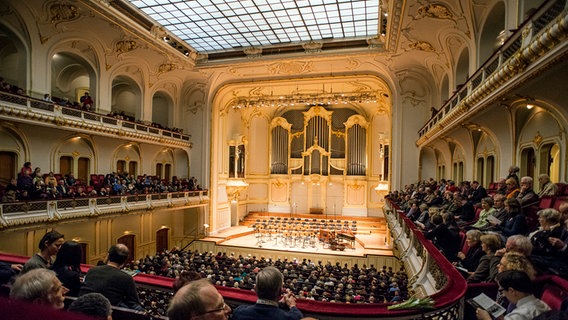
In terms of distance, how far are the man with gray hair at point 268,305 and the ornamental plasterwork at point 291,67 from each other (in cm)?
1587

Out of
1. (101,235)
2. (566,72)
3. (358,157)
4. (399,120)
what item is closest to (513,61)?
(566,72)

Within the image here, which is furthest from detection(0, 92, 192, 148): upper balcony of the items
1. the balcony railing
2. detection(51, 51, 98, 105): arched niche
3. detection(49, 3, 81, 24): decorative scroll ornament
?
detection(49, 3, 81, 24): decorative scroll ornament

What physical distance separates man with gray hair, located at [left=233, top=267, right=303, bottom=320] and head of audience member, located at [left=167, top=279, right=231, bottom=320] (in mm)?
530

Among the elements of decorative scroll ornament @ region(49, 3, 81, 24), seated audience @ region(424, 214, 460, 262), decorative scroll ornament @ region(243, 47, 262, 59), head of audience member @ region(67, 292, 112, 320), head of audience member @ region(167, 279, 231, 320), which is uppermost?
decorative scroll ornament @ region(243, 47, 262, 59)

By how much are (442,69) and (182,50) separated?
1278 cm

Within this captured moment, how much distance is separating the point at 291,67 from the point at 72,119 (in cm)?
1064

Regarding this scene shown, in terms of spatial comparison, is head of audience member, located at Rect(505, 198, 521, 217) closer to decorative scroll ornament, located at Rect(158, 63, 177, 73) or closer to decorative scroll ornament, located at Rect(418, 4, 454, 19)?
decorative scroll ornament, located at Rect(418, 4, 454, 19)

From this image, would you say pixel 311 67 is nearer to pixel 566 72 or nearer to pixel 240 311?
pixel 566 72

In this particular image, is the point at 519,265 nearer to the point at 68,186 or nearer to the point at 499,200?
the point at 499,200

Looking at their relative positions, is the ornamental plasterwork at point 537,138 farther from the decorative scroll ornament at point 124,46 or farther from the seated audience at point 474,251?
the decorative scroll ornament at point 124,46

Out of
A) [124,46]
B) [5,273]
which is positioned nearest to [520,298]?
[5,273]

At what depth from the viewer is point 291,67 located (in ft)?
57.5

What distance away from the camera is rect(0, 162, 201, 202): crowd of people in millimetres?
10180

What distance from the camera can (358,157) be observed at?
A: 78.8 ft
